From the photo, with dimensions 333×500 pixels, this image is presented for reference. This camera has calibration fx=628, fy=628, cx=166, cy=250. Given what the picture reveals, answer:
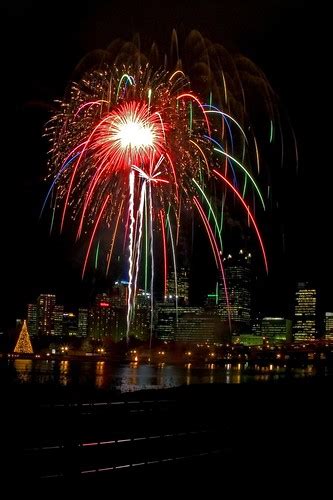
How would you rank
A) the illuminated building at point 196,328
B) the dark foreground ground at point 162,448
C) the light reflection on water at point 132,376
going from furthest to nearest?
1. the illuminated building at point 196,328
2. the light reflection on water at point 132,376
3. the dark foreground ground at point 162,448

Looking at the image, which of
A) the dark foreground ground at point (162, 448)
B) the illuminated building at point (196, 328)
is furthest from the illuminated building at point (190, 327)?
the dark foreground ground at point (162, 448)

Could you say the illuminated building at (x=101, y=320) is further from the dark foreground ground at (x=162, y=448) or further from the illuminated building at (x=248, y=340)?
the dark foreground ground at (x=162, y=448)

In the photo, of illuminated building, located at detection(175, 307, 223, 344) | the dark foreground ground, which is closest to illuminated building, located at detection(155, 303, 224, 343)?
illuminated building, located at detection(175, 307, 223, 344)

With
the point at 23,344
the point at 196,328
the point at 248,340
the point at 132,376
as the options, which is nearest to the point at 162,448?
the point at 132,376

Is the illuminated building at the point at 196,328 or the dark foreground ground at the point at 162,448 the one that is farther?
the illuminated building at the point at 196,328

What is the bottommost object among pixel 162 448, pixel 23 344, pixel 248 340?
pixel 162 448

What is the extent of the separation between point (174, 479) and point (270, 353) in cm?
10556

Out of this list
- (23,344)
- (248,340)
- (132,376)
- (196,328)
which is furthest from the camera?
(248,340)

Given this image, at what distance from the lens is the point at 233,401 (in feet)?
49.8

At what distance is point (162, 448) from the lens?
10.4 m

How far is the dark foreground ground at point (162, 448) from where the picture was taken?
323 inches

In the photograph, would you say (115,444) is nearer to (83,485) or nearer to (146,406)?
(83,485)

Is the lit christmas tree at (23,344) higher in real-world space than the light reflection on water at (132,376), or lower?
higher

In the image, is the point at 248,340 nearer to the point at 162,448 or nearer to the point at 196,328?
the point at 196,328
